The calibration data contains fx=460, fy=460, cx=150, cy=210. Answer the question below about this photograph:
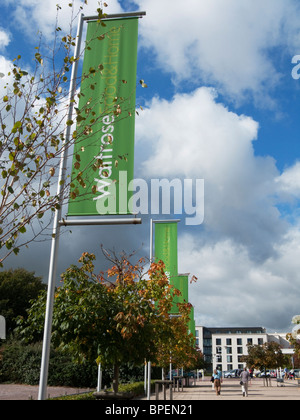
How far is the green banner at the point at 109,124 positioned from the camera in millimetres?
8461

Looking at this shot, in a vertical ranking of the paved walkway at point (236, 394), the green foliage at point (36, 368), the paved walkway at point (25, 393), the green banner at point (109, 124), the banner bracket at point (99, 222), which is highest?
the green banner at point (109, 124)

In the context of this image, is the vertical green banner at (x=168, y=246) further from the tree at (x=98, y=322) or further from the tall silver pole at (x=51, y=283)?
the tall silver pole at (x=51, y=283)

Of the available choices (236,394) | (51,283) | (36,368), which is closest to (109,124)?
(51,283)

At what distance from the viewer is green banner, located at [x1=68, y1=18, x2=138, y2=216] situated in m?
8.46

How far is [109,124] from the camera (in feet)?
29.0

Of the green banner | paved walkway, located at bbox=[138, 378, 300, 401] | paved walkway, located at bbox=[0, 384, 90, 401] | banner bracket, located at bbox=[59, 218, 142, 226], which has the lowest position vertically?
paved walkway, located at bbox=[138, 378, 300, 401]

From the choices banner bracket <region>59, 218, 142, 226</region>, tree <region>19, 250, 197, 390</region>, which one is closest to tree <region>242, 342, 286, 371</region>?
tree <region>19, 250, 197, 390</region>

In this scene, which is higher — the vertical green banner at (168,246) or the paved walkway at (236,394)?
the vertical green banner at (168,246)

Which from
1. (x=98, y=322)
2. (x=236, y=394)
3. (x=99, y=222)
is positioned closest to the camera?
(x=99, y=222)

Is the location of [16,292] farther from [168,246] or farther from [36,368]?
[168,246]

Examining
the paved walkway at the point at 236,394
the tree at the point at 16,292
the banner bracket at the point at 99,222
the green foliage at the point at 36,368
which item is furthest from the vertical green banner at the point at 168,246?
the tree at the point at 16,292

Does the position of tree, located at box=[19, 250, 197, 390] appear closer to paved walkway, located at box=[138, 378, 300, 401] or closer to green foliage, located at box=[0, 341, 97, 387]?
paved walkway, located at box=[138, 378, 300, 401]
